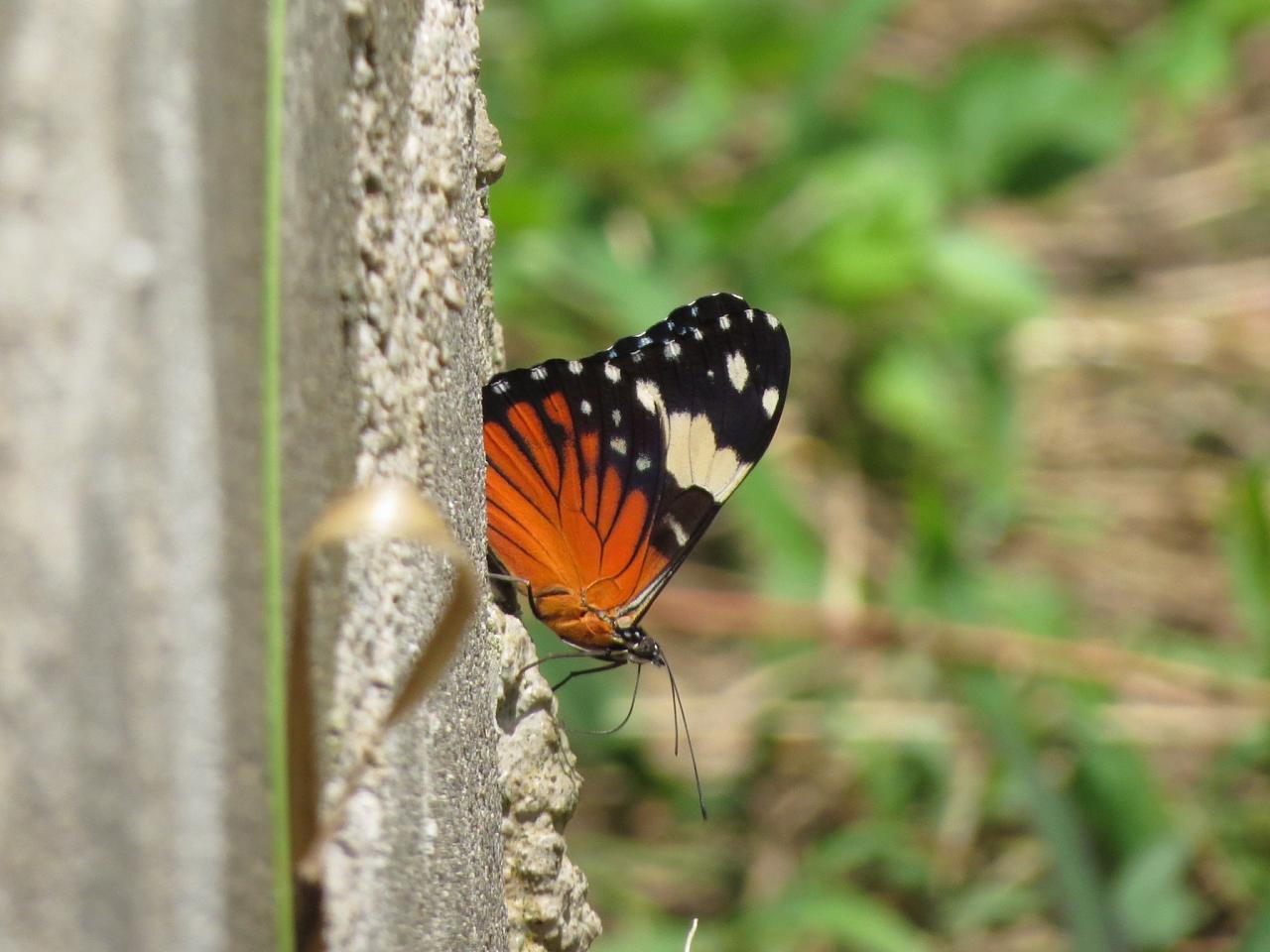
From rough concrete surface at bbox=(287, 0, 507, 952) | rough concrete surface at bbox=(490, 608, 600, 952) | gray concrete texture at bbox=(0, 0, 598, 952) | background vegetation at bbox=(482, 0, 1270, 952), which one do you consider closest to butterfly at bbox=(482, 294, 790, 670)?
rough concrete surface at bbox=(490, 608, 600, 952)

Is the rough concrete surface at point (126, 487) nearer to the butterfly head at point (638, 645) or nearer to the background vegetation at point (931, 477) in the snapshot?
the butterfly head at point (638, 645)

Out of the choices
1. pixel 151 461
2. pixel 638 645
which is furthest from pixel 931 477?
pixel 151 461

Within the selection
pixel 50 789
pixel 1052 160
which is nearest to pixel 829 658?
pixel 1052 160

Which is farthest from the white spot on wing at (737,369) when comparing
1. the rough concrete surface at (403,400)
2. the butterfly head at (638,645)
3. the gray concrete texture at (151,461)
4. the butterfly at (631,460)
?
the gray concrete texture at (151,461)

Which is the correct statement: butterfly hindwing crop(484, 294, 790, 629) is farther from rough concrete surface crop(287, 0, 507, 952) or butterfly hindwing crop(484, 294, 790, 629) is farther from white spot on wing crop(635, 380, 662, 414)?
rough concrete surface crop(287, 0, 507, 952)

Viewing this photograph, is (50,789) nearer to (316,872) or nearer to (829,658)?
(316,872)

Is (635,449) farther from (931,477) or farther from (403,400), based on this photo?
(931,477)
